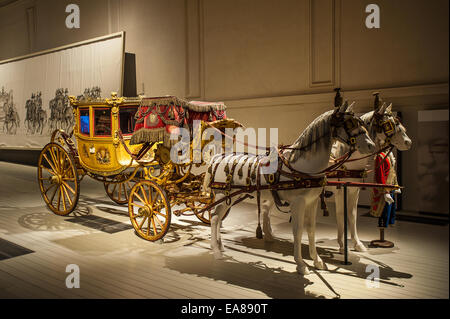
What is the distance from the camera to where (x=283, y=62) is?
682 centimetres

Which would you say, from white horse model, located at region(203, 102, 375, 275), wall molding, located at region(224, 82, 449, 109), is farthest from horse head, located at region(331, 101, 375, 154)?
wall molding, located at region(224, 82, 449, 109)

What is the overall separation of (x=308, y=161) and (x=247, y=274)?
3.69 feet

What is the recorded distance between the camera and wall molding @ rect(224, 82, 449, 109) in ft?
17.5

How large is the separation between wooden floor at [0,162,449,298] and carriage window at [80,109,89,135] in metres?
1.27

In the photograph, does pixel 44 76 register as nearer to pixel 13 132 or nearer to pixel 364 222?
pixel 13 132

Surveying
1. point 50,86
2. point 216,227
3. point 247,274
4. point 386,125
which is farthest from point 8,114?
point 386,125

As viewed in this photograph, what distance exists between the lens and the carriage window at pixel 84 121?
17.2 feet

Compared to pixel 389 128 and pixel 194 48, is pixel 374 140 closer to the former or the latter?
pixel 389 128

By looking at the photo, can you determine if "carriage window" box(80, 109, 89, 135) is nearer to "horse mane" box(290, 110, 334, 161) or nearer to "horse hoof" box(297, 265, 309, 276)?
"horse mane" box(290, 110, 334, 161)

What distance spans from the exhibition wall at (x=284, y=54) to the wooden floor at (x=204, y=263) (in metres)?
1.68

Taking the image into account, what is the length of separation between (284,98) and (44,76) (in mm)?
7375

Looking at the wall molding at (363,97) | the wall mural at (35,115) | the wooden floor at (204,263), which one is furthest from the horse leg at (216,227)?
the wall mural at (35,115)

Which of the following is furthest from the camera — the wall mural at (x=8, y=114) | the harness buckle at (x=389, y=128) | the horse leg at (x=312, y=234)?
the wall mural at (x=8, y=114)

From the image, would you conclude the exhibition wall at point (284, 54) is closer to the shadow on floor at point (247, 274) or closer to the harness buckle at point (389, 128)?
the harness buckle at point (389, 128)
